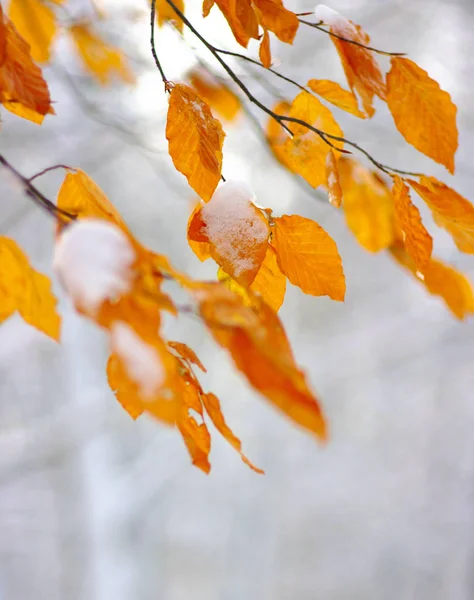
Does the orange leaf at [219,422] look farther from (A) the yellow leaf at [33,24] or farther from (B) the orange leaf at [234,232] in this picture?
(A) the yellow leaf at [33,24]

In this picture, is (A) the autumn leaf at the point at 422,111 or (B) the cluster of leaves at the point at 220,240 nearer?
(B) the cluster of leaves at the point at 220,240

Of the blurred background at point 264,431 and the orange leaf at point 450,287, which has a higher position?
the orange leaf at point 450,287

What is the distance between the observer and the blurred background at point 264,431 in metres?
2.03

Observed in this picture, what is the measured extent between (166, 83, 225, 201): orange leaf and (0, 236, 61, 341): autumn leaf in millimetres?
122

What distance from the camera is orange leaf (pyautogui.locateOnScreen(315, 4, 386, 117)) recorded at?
405mm

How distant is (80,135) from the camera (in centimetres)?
188

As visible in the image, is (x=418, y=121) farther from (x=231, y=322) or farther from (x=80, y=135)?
(x=80, y=135)

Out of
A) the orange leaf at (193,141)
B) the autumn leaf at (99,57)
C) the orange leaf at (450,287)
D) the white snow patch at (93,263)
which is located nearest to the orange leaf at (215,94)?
the autumn leaf at (99,57)

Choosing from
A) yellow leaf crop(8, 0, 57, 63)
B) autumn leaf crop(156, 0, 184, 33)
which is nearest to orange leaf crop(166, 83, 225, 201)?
autumn leaf crop(156, 0, 184, 33)

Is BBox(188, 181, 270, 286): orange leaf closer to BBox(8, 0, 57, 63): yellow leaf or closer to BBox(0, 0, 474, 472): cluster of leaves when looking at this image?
BBox(0, 0, 474, 472): cluster of leaves

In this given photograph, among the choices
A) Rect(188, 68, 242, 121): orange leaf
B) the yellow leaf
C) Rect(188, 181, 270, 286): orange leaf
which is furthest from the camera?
Rect(188, 68, 242, 121): orange leaf

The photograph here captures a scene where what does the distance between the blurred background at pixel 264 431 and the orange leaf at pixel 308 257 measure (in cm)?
139

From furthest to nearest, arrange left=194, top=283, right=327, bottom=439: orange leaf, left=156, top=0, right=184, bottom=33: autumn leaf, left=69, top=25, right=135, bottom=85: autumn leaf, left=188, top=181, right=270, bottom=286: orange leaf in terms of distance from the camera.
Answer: left=69, top=25, right=135, bottom=85: autumn leaf → left=156, top=0, right=184, bottom=33: autumn leaf → left=188, top=181, right=270, bottom=286: orange leaf → left=194, top=283, right=327, bottom=439: orange leaf

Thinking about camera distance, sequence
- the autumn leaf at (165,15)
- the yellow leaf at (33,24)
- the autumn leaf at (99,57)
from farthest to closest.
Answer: the autumn leaf at (99,57), the yellow leaf at (33,24), the autumn leaf at (165,15)
